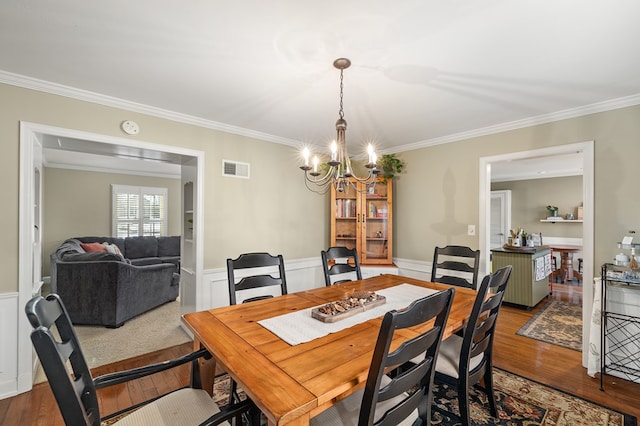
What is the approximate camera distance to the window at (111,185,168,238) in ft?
22.7

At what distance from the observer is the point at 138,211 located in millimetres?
7234

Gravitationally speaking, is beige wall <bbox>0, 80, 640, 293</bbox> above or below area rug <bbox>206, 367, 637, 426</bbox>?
above

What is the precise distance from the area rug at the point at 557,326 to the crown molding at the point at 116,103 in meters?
3.99

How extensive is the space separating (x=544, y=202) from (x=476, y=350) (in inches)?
268

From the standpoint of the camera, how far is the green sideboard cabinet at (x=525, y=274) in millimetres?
4180

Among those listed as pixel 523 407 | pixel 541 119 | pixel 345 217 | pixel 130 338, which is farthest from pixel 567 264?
pixel 130 338

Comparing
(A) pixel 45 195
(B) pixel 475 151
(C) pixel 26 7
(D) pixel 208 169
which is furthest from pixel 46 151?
(B) pixel 475 151

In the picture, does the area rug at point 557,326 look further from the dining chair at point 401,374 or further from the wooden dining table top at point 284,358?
the dining chair at point 401,374

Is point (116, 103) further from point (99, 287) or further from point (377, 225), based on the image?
point (377, 225)

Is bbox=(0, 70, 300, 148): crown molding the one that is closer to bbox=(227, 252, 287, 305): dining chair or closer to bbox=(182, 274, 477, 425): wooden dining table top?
bbox=(227, 252, 287, 305): dining chair

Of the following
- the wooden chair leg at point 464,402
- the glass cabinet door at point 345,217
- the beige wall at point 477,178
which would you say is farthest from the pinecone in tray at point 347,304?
the glass cabinet door at point 345,217

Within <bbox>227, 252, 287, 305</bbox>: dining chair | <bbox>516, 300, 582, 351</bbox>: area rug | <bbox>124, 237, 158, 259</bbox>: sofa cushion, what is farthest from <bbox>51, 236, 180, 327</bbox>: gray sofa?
<bbox>516, 300, 582, 351</bbox>: area rug

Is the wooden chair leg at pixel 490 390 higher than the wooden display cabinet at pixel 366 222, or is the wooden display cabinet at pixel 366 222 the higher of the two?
the wooden display cabinet at pixel 366 222

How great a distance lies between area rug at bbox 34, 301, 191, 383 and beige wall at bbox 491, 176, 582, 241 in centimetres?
767
